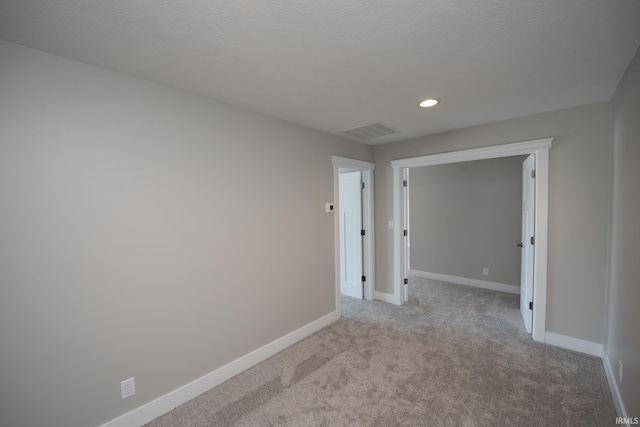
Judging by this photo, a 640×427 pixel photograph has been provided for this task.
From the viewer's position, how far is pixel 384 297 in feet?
14.0

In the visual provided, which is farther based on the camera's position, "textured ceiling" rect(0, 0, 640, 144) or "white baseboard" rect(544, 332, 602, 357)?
"white baseboard" rect(544, 332, 602, 357)

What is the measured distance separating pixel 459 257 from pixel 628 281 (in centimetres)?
327

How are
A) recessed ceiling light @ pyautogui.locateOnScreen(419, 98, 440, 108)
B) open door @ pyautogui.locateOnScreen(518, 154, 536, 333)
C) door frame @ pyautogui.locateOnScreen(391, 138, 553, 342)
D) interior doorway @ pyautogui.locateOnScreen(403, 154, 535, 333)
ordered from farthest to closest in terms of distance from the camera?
interior doorway @ pyautogui.locateOnScreen(403, 154, 535, 333) < open door @ pyautogui.locateOnScreen(518, 154, 536, 333) < door frame @ pyautogui.locateOnScreen(391, 138, 553, 342) < recessed ceiling light @ pyautogui.locateOnScreen(419, 98, 440, 108)

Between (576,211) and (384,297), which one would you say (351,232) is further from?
(576,211)

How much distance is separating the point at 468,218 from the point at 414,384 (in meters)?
3.43

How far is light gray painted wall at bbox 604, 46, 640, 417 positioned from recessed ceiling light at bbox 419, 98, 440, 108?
1.17m

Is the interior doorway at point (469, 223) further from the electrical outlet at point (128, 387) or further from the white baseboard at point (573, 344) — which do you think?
the electrical outlet at point (128, 387)

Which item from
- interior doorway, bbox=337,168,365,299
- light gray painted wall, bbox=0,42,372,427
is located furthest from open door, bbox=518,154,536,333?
→ light gray painted wall, bbox=0,42,372,427

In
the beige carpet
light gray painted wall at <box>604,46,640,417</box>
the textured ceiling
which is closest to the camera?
the textured ceiling

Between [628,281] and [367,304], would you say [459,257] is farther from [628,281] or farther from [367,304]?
[628,281]

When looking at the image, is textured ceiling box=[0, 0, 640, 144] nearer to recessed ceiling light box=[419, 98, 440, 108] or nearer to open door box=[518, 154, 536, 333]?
recessed ceiling light box=[419, 98, 440, 108]

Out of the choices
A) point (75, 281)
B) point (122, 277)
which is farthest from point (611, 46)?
point (75, 281)

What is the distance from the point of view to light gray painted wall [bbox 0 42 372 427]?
1.52 meters

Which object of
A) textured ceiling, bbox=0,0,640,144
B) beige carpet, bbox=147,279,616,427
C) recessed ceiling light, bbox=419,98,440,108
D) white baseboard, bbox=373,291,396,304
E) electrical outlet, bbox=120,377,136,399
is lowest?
beige carpet, bbox=147,279,616,427
